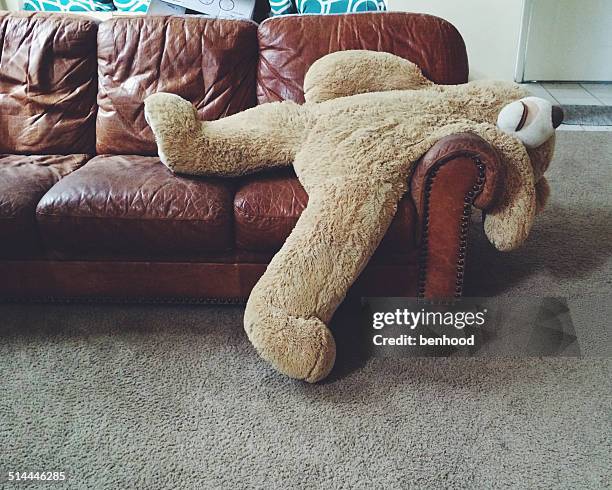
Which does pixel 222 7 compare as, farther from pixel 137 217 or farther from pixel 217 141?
pixel 137 217

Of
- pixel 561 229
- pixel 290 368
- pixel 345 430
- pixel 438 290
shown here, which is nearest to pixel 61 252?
pixel 290 368

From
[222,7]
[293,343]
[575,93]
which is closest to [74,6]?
[222,7]

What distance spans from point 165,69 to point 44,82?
47 centimetres

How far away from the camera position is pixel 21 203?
176cm

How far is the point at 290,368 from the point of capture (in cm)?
151

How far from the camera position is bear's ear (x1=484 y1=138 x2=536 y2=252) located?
1653 mm

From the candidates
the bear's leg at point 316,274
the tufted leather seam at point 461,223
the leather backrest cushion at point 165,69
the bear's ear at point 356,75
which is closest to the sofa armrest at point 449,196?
the tufted leather seam at point 461,223

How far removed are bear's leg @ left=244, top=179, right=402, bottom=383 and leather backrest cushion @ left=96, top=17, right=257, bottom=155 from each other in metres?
0.78

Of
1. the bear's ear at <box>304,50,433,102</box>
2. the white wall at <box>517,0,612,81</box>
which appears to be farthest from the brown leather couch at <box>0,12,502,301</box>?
the white wall at <box>517,0,612,81</box>

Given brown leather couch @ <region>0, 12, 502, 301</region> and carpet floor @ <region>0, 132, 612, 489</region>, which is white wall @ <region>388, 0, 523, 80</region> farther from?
carpet floor @ <region>0, 132, 612, 489</region>

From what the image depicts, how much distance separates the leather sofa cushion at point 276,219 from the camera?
1672 millimetres

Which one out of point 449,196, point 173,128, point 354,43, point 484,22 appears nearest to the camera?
point 449,196

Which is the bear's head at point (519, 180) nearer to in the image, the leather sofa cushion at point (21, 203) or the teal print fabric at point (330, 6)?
the leather sofa cushion at point (21, 203)

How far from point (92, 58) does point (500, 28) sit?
82.6 inches
